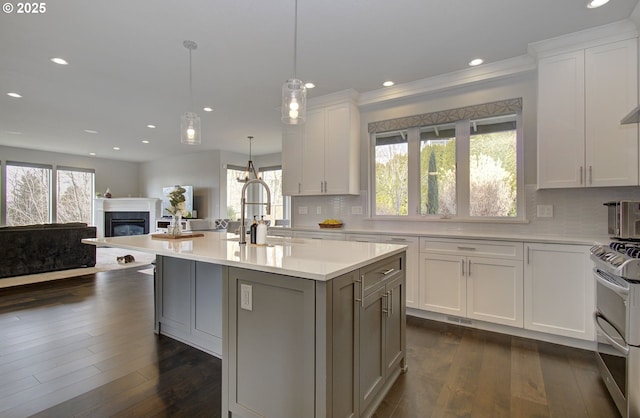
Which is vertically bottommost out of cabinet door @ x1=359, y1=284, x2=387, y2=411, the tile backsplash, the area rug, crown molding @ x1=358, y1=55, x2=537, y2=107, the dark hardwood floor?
the dark hardwood floor

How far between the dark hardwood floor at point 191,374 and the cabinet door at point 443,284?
0.20 metres

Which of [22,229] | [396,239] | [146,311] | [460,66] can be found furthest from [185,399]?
[22,229]

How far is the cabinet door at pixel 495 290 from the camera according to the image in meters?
2.88

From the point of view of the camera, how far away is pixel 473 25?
2535 mm

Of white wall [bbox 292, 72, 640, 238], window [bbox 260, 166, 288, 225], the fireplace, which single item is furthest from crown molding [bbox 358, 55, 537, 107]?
the fireplace

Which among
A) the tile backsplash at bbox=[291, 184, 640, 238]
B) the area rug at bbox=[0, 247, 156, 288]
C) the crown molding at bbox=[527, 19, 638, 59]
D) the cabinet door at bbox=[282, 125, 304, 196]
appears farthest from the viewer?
the area rug at bbox=[0, 247, 156, 288]

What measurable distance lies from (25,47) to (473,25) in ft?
13.5

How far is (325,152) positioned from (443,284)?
2247 millimetres

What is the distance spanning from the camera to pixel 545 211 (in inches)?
122

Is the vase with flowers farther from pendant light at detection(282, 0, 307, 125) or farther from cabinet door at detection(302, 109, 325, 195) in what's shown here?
cabinet door at detection(302, 109, 325, 195)

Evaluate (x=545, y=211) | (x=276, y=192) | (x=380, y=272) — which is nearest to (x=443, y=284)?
(x=545, y=211)

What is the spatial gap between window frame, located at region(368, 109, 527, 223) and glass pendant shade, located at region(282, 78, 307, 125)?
6.79ft

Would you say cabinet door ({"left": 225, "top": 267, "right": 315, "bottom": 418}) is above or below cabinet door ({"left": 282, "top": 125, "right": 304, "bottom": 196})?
below

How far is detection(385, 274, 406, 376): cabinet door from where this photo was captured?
1964 millimetres
